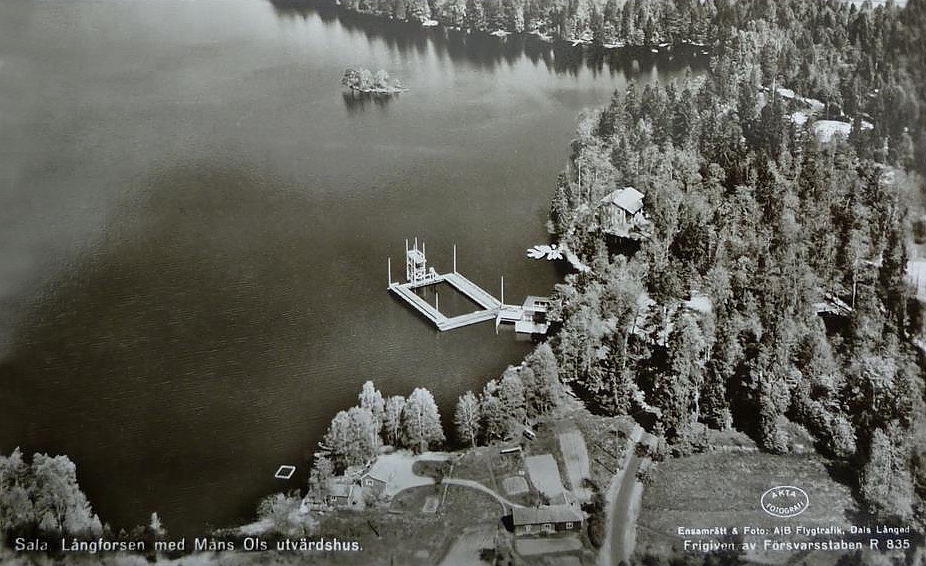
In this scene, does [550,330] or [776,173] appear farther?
[776,173]

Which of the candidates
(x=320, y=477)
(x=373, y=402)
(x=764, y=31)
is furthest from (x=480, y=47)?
(x=320, y=477)

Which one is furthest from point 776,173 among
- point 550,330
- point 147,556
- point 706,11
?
point 147,556

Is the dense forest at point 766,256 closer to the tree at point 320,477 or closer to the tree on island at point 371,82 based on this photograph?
the tree on island at point 371,82

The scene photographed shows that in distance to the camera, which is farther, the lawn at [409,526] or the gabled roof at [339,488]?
the gabled roof at [339,488]

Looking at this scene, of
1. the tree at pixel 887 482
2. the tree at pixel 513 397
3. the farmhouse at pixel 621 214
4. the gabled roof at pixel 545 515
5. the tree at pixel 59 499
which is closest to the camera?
the gabled roof at pixel 545 515

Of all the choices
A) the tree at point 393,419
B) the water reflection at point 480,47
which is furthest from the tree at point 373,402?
the water reflection at point 480,47

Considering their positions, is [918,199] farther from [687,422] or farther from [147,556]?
[147,556]
